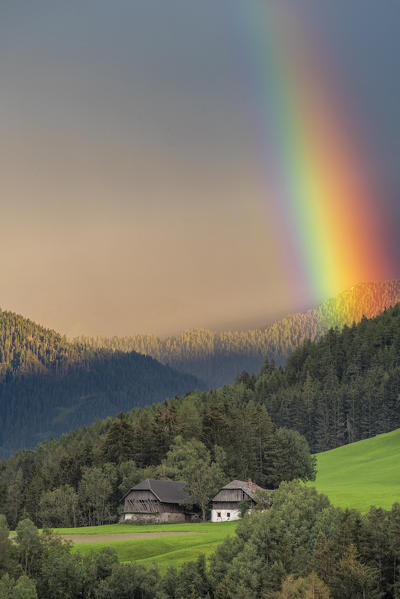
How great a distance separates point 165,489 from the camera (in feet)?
420

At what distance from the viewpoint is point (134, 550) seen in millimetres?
83000

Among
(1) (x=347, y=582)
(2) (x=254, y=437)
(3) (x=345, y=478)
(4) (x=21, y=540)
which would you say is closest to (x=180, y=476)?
(2) (x=254, y=437)

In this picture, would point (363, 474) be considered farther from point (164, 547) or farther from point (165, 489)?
point (164, 547)

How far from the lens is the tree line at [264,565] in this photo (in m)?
57.4

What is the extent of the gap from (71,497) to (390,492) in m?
67.0

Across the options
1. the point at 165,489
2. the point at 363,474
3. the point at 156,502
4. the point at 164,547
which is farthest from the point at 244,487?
the point at 164,547

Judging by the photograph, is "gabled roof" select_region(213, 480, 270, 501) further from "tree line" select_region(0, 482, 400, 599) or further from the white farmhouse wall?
"tree line" select_region(0, 482, 400, 599)

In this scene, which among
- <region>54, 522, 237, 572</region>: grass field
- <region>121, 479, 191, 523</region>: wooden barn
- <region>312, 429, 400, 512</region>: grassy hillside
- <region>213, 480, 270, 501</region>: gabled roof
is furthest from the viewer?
<region>121, 479, 191, 523</region>: wooden barn

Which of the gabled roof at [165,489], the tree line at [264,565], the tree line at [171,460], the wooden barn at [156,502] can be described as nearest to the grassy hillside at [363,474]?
the tree line at [171,460]

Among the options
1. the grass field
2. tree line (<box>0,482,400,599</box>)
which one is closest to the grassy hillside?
the grass field

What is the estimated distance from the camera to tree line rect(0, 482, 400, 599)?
57438 millimetres

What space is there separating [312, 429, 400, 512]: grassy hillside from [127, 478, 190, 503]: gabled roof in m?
23.0

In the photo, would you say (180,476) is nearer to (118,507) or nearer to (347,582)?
(118,507)

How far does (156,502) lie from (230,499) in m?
13.1
